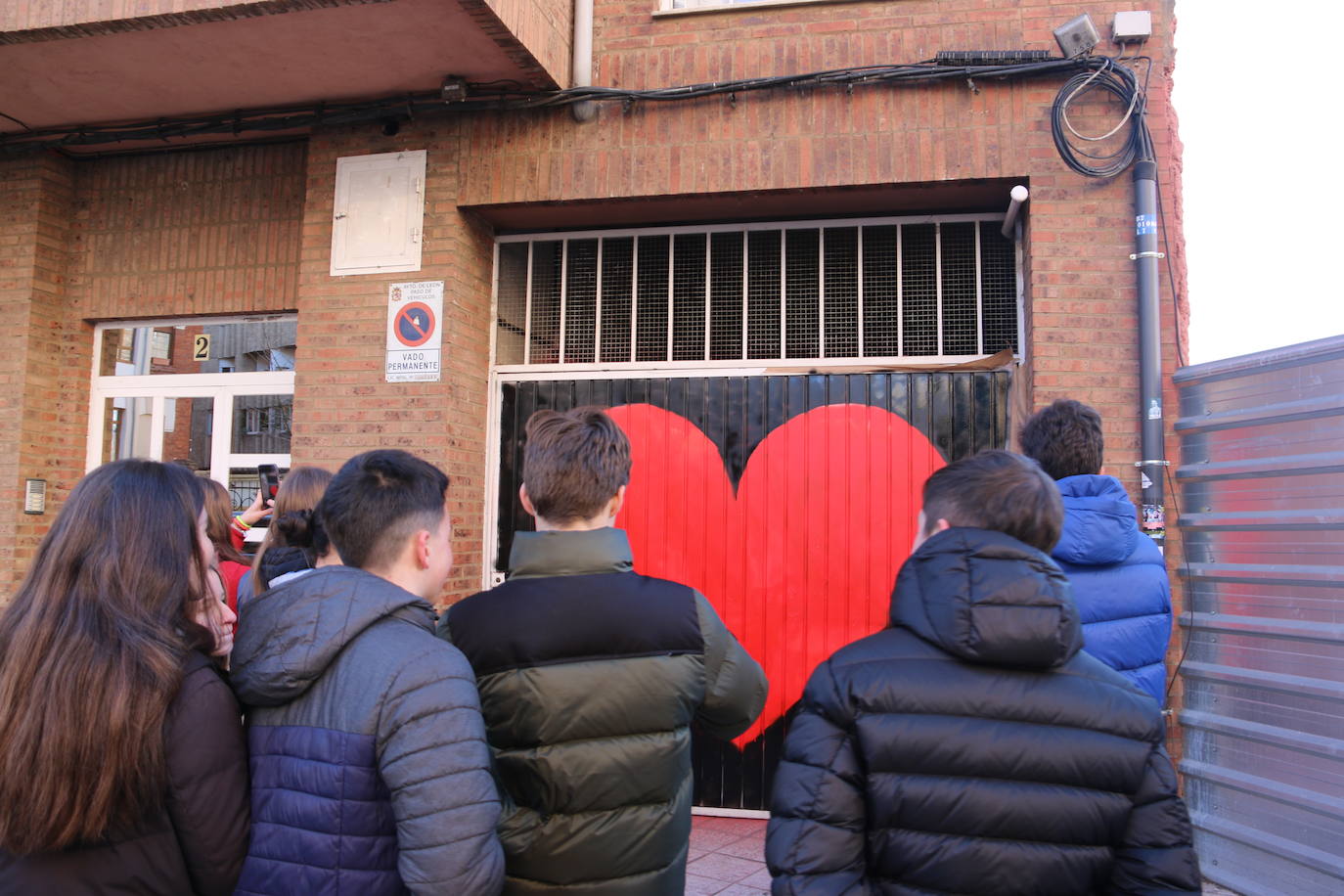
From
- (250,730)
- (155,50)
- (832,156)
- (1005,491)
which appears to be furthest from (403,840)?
(155,50)

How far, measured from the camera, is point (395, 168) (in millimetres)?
5375

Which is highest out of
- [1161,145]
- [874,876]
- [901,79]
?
[901,79]

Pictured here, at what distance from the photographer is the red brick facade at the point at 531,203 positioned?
4574 millimetres

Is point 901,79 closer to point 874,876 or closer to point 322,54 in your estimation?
point 322,54

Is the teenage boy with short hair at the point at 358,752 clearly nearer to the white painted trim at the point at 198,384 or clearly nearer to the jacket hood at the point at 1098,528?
the jacket hood at the point at 1098,528

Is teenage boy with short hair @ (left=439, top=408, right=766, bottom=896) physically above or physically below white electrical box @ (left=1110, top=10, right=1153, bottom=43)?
below

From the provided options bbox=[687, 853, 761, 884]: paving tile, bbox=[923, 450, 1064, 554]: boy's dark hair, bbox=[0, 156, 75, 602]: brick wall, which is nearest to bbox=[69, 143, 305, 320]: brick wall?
bbox=[0, 156, 75, 602]: brick wall

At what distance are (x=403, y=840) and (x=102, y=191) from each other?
6.28 metres

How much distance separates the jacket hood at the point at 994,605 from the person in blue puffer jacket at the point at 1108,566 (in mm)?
1156

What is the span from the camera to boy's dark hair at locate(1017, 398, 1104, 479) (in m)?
2.87

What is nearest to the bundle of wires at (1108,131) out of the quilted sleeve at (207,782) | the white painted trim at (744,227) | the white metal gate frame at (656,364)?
the white metal gate frame at (656,364)

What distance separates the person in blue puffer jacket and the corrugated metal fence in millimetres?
1260

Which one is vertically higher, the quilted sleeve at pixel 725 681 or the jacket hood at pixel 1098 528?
the jacket hood at pixel 1098 528

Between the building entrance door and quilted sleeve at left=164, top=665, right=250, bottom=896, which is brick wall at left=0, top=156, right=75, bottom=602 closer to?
the building entrance door
